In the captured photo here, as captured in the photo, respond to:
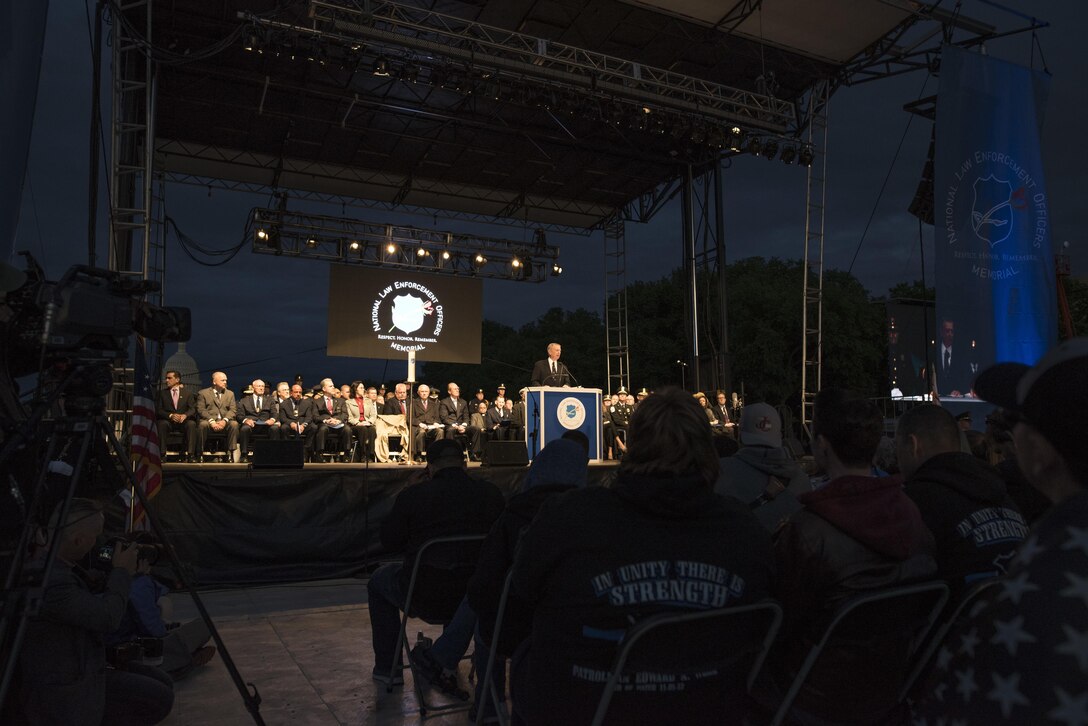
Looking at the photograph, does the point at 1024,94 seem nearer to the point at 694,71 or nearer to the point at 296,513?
the point at 694,71

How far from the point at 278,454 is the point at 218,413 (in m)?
3.05

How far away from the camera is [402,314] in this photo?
1463 centimetres

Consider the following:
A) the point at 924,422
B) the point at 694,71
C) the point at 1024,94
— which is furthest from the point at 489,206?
the point at 924,422

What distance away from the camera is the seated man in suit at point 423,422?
41.7ft

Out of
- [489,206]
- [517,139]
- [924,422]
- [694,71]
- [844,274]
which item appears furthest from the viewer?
[844,274]

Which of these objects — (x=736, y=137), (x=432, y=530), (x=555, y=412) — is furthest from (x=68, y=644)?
(x=736, y=137)

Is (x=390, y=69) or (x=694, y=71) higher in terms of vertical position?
(x=694, y=71)

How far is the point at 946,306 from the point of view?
8117mm

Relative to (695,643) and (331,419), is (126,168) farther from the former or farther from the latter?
(695,643)

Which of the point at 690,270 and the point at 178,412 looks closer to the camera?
the point at 178,412

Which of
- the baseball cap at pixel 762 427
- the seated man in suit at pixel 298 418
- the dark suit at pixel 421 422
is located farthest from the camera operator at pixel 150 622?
the dark suit at pixel 421 422

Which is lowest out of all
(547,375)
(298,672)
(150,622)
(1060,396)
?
(298,672)

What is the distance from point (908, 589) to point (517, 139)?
44.7 ft

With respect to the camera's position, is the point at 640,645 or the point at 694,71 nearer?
the point at 640,645
